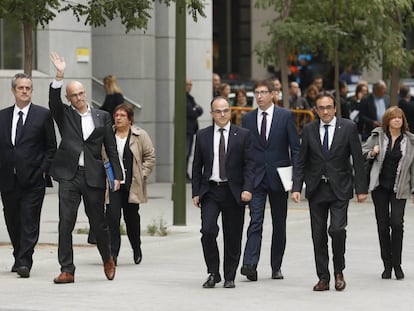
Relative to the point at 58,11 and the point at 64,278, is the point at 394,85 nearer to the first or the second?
the point at 58,11

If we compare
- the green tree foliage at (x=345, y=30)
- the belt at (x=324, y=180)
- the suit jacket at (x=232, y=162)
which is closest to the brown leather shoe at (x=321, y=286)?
the belt at (x=324, y=180)

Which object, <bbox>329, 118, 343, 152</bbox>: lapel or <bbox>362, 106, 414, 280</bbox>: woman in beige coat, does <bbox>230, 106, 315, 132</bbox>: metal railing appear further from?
<bbox>329, 118, 343, 152</bbox>: lapel

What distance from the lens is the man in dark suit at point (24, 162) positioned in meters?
13.3

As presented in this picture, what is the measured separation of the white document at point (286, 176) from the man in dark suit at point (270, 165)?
10 cm

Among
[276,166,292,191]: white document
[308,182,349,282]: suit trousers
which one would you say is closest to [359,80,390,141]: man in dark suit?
[276,166,292,191]: white document

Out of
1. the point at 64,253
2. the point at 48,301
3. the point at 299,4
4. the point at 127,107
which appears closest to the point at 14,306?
the point at 48,301

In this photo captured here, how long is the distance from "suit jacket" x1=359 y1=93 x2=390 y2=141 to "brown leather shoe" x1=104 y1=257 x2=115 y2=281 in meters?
12.2

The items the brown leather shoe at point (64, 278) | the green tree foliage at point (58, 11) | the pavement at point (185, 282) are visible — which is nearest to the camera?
the pavement at point (185, 282)

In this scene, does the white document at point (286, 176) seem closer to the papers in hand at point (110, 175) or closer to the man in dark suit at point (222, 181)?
the man in dark suit at point (222, 181)

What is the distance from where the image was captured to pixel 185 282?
1292 centimetres

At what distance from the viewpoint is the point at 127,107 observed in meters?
14.6

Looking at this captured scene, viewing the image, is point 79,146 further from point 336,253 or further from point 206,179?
point 336,253

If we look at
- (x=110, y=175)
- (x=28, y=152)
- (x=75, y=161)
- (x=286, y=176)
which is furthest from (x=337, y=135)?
(x=28, y=152)

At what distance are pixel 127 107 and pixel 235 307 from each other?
392 cm
